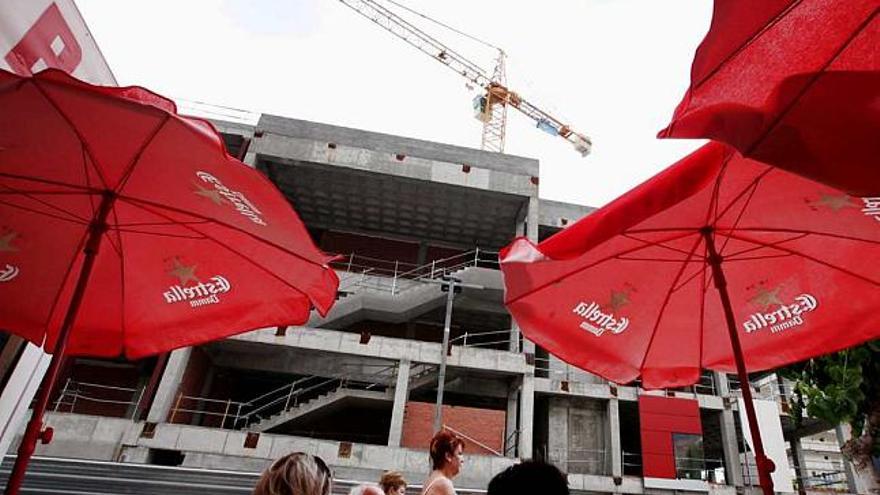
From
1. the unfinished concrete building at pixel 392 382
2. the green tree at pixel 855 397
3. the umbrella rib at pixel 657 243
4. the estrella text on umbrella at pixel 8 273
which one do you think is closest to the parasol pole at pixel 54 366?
the estrella text on umbrella at pixel 8 273

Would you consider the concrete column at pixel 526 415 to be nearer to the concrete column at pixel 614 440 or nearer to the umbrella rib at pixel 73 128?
the concrete column at pixel 614 440

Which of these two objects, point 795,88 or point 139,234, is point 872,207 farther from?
point 139,234

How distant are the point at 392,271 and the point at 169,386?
30.5 feet

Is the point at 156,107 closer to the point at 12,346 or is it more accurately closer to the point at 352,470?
the point at 12,346

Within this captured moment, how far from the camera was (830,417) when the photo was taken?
12.0 ft

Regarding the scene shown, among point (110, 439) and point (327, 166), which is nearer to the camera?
point (110, 439)

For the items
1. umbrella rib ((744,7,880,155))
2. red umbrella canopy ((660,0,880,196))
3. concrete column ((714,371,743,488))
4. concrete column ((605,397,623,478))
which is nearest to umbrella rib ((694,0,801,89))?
red umbrella canopy ((660,0,880,196))

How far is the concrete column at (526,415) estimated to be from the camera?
48.8 ft

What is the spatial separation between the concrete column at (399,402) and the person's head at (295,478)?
13.0 metres

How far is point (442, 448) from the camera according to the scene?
312cm

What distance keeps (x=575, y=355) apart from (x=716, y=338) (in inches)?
40.7

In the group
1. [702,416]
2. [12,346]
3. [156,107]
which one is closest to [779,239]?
[156,107]

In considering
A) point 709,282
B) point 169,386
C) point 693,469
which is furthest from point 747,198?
point 693,469

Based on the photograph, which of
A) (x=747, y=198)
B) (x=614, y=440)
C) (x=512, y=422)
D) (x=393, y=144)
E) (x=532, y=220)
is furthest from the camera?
(x=393, y=144)
